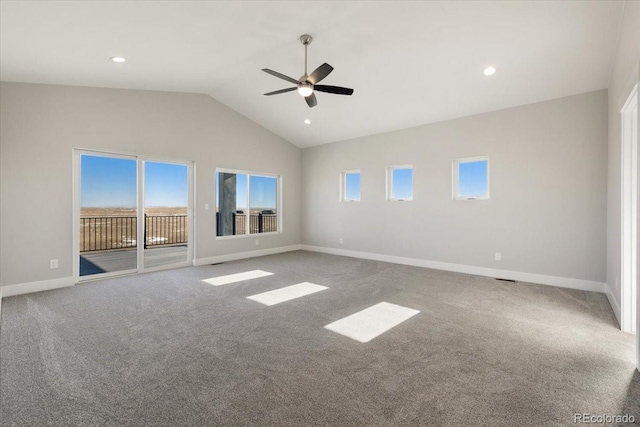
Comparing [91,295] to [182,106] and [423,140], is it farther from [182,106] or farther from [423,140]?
[423,140]

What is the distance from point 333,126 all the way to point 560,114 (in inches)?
159

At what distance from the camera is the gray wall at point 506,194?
429 centimetres

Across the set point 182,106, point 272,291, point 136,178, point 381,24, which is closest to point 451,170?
point 381,24

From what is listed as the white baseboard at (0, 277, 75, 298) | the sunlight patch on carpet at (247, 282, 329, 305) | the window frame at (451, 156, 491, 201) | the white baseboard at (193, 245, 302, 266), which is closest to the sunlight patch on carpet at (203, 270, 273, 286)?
the sunlight patch on carpet at (247, 282, 329, 305)

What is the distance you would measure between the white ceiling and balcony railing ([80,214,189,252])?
96.3 inches

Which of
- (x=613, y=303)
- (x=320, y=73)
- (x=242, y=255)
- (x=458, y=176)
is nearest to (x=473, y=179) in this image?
(x=458, y=176)

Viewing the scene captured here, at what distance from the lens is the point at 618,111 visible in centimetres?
327

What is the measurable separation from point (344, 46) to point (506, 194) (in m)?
3.59

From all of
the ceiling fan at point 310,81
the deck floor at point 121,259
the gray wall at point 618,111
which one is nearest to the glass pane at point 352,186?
the ceiling fan at point 310,81

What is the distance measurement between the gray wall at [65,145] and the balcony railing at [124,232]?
55 centimetres

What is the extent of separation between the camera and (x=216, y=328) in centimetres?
295

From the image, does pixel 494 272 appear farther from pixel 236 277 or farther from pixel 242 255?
pixel 242 255

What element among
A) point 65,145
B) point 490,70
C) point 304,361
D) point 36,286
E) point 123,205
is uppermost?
point 490,70

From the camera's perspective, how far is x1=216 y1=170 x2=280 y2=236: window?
6.59 metres
